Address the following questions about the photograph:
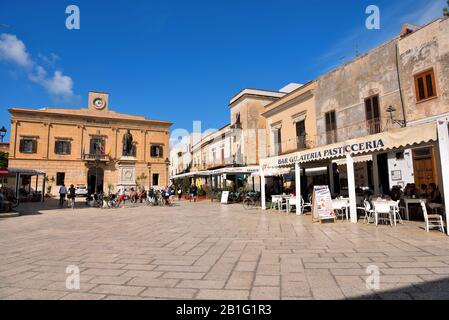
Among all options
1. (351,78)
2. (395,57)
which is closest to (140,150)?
(351,78)

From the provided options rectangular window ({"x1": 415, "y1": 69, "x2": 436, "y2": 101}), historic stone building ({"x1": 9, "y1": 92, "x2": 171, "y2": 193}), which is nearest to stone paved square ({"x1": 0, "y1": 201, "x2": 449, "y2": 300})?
rectangular window ({"x1": 415, "y1": 69, "x2": 436, "y2": 101})

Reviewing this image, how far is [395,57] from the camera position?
39.6ft

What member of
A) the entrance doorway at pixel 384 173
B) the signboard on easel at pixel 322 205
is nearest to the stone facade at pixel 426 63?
the entrance doorway at pixel 384 173

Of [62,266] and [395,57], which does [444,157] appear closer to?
[62,266]

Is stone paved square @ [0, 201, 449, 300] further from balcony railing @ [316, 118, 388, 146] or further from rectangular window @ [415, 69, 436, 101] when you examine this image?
balcony railing @ [316, 118, 388, 146]

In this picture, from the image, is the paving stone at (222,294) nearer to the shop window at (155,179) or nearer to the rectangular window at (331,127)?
the rectangular window at (331,127)

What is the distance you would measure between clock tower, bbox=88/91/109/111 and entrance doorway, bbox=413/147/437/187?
34.5 metres

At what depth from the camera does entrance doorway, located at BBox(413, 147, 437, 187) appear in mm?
10781

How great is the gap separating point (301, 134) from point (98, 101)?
2829 centimetres

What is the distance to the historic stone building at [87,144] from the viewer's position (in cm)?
3017

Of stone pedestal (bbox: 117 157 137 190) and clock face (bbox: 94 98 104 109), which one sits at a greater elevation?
clock face (bbox: 94 98 104 109)

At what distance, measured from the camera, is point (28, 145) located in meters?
30.2

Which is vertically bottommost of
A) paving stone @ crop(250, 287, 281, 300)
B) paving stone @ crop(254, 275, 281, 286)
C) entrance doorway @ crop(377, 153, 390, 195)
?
paving stone @ crop(254, 275, 281, 286)

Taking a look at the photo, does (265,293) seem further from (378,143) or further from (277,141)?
(277,141)
